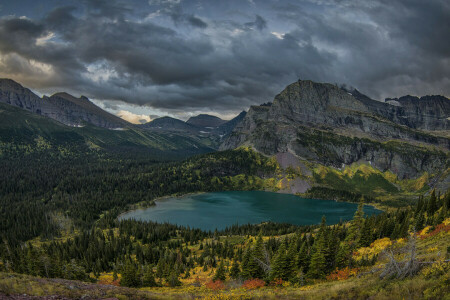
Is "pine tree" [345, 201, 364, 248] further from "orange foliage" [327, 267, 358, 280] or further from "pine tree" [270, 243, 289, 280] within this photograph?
"pine tree" [270, 243, 289, 280]

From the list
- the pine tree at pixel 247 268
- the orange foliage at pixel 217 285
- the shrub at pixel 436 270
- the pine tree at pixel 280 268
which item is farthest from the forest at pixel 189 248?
the shrub at pixel 436 270

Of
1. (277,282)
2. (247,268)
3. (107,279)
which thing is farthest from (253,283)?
(107,279)

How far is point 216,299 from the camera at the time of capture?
28.1m

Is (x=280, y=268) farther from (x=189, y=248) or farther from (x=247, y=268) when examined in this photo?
(x=189, y=248)

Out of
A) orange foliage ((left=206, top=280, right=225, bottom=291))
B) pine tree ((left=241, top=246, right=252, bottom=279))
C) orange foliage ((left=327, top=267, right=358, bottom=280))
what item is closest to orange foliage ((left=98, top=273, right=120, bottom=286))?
orange foliage ((left=206, top=280, right=225, bottom=291))

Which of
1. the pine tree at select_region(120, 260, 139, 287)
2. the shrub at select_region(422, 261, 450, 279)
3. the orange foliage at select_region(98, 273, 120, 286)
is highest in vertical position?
the shrub at select_region(422, 261, 450, 279)

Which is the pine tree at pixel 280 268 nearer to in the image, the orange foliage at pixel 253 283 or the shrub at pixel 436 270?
the orange foliage at pixel 253 283

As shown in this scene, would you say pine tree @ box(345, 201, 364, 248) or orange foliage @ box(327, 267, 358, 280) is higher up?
pine tree @ box(345, 201, 364, 248)

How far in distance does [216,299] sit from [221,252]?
77451mm

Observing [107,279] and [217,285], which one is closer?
[217,285]

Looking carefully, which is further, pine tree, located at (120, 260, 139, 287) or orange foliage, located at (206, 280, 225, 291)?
pine tree, located at (120, 260, 139, 287)

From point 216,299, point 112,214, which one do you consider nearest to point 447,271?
point 216,299

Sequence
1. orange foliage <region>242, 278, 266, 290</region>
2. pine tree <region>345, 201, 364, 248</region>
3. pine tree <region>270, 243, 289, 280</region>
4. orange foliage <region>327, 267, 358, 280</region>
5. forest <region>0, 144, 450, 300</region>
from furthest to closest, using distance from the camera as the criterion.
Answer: pine tree <region>345, 201, 364, 248</region>, forest <region>0, 144, 450, 300</region>, orange foliage <region>242, 278, 266, 290</region>, pine tree <region>270, 243, 289, 280</region>, orange foliage <region>327, 267, 358, 280</region>

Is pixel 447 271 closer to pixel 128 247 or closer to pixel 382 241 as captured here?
pixel 382 241
